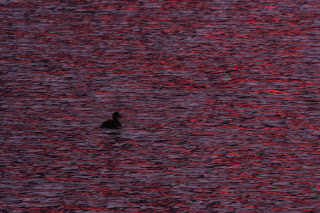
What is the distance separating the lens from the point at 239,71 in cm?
2378

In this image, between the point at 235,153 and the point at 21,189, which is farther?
the point at 235,153

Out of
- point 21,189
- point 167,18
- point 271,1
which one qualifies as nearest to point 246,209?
point 21,189

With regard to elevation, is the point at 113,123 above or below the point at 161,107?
above

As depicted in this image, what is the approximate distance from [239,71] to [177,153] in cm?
661

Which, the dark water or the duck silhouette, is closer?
the dark water

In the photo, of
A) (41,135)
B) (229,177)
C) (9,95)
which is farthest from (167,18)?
(229,177)

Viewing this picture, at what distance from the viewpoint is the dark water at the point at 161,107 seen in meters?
15.6

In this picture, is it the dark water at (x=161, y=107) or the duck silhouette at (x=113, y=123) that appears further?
the duck silhouette at (x=113, y=123)

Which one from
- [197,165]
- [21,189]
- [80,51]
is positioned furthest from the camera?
[80,51]

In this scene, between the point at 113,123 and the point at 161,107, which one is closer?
the point at 113,123

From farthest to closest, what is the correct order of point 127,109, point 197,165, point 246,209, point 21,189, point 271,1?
point 271,1, point 127,109, point 197,165, point 21,189, point 246,209

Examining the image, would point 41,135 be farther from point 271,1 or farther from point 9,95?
point 271,1

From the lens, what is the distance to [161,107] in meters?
20.8

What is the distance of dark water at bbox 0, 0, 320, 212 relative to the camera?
15.6 metres
